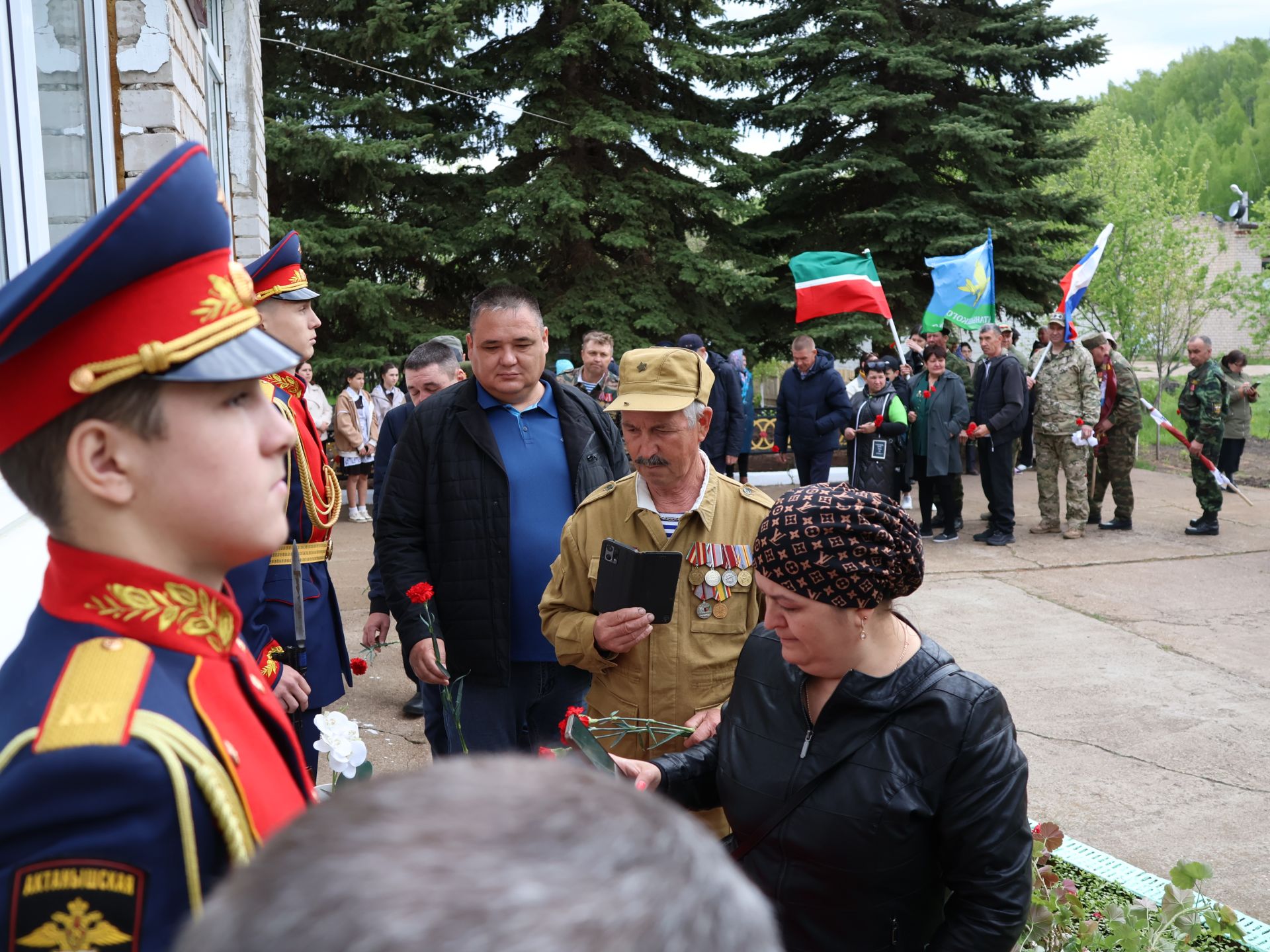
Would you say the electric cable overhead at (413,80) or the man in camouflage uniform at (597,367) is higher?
the electric cable overhead at (413,80)

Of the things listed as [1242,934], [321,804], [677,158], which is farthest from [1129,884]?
[677,158]

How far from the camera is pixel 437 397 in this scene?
382cm

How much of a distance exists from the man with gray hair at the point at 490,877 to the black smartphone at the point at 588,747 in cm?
143

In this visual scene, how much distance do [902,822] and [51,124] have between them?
3635 mm

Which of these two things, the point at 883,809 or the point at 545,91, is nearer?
the point at 883,809

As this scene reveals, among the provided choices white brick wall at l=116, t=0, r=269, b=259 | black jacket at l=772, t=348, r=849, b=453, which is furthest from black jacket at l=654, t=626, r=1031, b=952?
black jacket at l=772, t=348, r=849, b=453

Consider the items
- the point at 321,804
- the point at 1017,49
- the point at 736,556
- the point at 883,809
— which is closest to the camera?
the point at 321,804

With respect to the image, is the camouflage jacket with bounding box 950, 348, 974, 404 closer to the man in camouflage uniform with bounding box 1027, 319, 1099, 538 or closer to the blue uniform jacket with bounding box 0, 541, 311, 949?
the man in camouflage uniform with bounding box 1027, 319, 1099, 538

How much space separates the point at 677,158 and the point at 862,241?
385cm

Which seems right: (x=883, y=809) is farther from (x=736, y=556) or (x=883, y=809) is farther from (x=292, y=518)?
(x=292, y=518)

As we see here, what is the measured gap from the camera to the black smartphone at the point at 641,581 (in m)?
2.66

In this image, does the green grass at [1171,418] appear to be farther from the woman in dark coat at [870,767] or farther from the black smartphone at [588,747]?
the black smartphone at [588,747]

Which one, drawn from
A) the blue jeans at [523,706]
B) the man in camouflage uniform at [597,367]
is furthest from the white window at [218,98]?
the blue jeans at [523,706]

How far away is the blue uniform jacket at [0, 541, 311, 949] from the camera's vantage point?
924 millimetres
